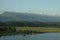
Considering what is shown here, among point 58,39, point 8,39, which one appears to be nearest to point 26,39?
point 8,39

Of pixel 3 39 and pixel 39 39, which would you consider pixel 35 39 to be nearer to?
pixel 39 39

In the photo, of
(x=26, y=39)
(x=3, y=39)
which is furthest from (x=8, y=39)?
(x=26, y=39)

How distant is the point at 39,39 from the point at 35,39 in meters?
0.59

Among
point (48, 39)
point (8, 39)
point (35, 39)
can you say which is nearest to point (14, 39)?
point (8, 39)

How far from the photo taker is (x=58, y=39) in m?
28.9

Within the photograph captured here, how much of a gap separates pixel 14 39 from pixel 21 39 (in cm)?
103

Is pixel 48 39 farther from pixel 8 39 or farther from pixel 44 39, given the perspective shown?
pixel 8 39

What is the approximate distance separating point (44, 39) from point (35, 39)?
4.45 feet

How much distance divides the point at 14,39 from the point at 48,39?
5.07 m

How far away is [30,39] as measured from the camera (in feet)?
94.1

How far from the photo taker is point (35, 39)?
2884 cm

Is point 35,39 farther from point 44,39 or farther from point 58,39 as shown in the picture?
point 58,39

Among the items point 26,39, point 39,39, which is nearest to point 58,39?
point 39,39

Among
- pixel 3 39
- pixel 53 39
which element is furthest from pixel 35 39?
pixel 3 39
